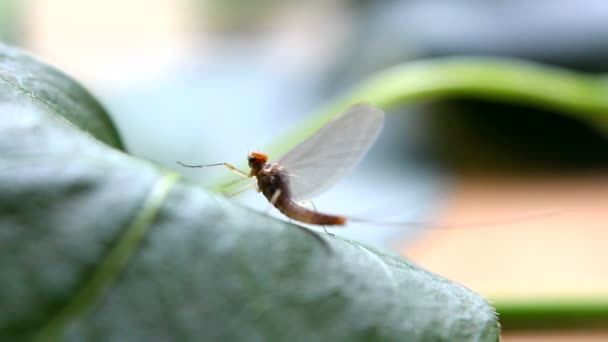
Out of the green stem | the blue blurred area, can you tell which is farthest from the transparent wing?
the blue blurred area

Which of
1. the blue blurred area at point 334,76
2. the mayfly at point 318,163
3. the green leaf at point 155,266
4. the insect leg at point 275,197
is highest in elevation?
the blue blurred area at point 334,76

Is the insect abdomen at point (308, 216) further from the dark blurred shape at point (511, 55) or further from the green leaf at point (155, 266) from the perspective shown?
the dark blurred shape at point (511, 55)

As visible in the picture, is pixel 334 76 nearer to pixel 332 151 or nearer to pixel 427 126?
pixel 427 126

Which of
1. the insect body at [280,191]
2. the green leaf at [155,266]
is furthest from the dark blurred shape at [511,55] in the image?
the green leaf at [155,266]

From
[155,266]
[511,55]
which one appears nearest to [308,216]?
[155,266]

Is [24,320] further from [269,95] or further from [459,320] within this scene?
[269,95]

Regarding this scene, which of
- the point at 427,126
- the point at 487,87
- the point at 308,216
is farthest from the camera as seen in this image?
the point at 427,126

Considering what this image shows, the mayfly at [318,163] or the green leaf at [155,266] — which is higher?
the mayfly at [318,163]

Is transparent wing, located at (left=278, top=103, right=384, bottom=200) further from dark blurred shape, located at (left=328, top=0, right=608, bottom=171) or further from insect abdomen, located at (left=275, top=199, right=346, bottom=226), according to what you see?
dark blurred shape, located at (left=328, top=0, right=608, bottom=171)
